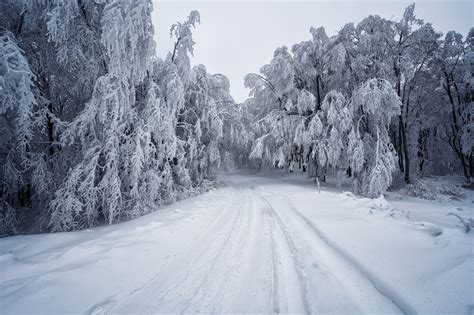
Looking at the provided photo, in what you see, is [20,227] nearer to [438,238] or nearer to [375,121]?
[438,238]

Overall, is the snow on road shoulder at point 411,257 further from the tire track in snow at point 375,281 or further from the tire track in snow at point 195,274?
the tire track in snow at point 195,274

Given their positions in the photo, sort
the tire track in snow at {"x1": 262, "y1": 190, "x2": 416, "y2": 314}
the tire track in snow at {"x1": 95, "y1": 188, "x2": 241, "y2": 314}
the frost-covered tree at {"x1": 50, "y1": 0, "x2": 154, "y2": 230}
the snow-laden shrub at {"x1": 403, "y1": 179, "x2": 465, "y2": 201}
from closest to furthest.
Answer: the tire track in snow at {"x1": 262, "y1": 190, "x2": 416, "y2": 314}
the tire track in snow at {"x1": 95, "y1": 188, "x2": 241, "y2": 314}
the frost-covered tree at {"x1": 50, "y1": 0, "x2": 154, "y2": 230}
the snow-laden shrub at {"x1": 403, "y1": 179, "x2": 465, "y2": 201}

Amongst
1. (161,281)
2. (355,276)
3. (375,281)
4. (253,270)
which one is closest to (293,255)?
(253,270)

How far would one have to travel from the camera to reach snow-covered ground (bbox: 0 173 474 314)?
7.57ft

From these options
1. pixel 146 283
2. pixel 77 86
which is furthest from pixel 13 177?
pixel 146 283

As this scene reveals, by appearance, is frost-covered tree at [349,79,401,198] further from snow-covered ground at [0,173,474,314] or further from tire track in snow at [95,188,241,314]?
tire track in snow at [95,188,241,314]

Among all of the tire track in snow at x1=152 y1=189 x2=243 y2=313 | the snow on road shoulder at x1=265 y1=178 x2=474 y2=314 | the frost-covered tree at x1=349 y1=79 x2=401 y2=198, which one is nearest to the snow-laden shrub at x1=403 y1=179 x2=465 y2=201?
the frost-covered tree at x1=349 y1=79 x2=401 y2=198

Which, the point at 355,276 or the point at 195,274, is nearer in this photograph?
the point at 355,276

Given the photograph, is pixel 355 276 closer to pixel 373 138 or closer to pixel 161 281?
pixel 161 281

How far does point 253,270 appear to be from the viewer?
3.12 meters

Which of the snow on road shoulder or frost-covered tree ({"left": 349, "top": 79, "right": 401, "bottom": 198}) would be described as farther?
frost-covered tree ({"left": 349, "top": 79, "right": 401, "bottom": 198})

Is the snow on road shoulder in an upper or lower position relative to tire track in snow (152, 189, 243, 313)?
upper

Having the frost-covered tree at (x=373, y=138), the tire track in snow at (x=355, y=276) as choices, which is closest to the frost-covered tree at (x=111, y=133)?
the tire track in snow at (x=355, y=276)

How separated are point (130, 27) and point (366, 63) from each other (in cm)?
1213
